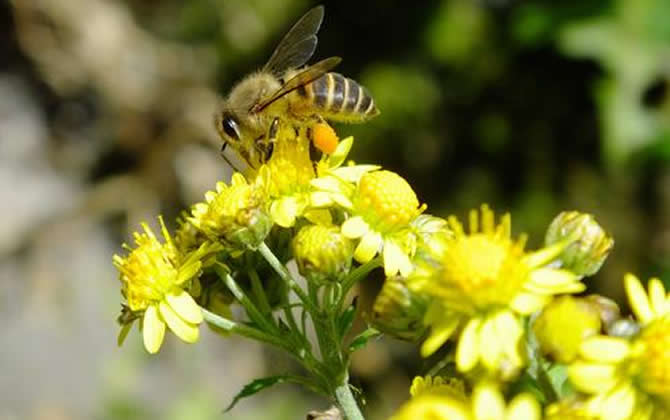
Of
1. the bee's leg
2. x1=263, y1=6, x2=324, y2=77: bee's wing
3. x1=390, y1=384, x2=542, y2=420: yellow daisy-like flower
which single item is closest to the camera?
x1=390, y1=384, x2=542, y2=420: yellow daisy-like flower

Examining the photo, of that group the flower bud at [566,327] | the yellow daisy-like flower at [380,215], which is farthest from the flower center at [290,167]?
the flower bud at [566,327]

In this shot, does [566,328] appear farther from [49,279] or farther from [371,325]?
[49,279]

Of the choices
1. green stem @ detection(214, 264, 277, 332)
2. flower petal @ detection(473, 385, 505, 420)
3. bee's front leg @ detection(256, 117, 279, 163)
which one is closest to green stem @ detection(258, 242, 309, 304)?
green stem @ detection(214, 264, 277, 332)

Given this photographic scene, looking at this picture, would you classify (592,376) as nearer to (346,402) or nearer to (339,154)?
(346,402)

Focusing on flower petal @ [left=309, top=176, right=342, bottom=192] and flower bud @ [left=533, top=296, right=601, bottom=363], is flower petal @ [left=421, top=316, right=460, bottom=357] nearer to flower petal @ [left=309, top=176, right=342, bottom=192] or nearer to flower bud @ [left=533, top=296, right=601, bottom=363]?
flower bud @ [left=533, top=296, right=601, bottom=363]

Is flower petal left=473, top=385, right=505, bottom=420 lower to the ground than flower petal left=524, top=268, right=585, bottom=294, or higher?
lower

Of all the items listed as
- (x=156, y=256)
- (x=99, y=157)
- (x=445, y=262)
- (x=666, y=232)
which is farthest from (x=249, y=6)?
(x=445, y=262)

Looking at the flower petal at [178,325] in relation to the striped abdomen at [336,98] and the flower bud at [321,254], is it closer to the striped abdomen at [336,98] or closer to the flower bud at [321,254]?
the flower bud at [321,254]
